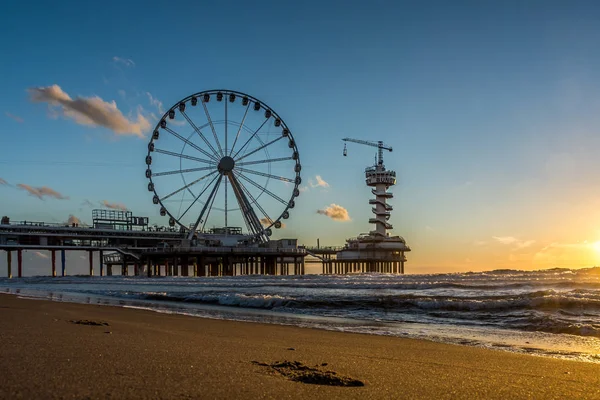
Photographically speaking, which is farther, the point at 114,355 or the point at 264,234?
the point at 264,234

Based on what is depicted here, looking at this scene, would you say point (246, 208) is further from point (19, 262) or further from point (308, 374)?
point (308, 374)

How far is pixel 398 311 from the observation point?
11.8 m

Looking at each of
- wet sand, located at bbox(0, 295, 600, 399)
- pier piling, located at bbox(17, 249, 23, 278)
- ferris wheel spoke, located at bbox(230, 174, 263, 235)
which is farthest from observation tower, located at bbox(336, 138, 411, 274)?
wet sand, located at bbox(0, 295, 600, 399)

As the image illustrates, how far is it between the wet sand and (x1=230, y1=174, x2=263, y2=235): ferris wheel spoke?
4319cm

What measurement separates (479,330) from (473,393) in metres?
5.63

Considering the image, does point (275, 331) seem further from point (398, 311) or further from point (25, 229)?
point (25, 229)

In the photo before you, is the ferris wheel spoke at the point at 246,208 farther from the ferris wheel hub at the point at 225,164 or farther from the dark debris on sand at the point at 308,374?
the dark debris on sand at the point at 308,374

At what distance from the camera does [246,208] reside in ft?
166

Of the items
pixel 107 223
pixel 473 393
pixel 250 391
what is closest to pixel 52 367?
pixel 250 391

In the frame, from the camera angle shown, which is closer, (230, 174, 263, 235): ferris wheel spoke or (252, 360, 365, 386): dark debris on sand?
(252, 360, 365, 386): dark debris on sand

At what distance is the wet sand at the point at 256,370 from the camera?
283 cm

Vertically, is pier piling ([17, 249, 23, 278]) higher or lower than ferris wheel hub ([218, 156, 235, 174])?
lower

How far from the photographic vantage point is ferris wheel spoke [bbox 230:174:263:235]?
49.0 metres

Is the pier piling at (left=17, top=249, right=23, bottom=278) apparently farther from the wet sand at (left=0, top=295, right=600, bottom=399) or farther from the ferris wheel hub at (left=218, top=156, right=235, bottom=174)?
the wet sand at (left=0, top=295, right=600, bottom=399)
